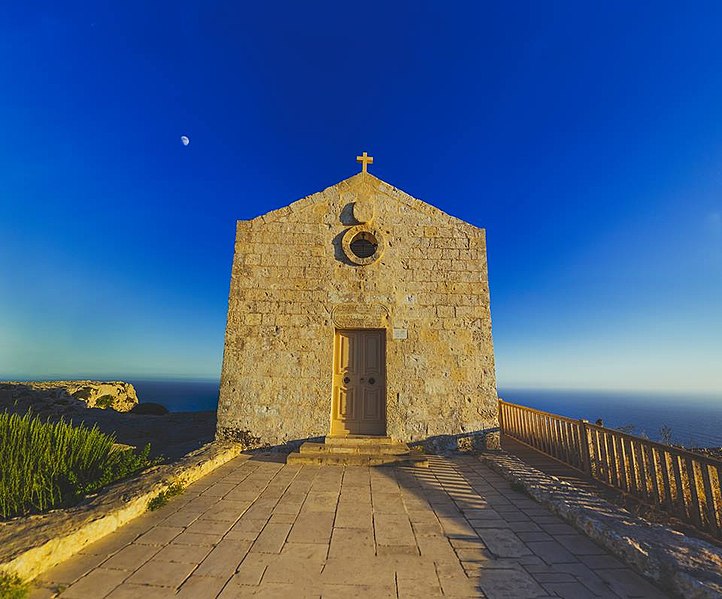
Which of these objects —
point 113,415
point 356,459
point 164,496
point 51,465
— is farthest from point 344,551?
point 113,415

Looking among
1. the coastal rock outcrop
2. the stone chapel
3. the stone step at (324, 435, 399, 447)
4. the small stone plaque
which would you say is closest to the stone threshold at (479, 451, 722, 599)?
the stone step at (324, 435, 399, 447)

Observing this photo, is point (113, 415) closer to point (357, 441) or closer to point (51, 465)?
point (51, 465)

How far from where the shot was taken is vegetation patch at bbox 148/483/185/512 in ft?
12.5

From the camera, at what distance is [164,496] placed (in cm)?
402

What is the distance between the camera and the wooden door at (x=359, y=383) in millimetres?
6789

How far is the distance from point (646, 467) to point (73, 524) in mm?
6309

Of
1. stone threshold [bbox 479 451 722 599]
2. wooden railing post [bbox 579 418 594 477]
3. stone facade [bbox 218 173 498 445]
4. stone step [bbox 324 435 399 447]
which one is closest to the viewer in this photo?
stone threshold [bbox 479 451 722 599]

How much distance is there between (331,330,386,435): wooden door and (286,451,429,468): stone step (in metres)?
0.78

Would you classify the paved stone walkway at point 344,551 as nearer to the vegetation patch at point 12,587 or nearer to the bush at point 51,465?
the vegetation patch at point 12,587

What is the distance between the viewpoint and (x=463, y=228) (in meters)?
7.55

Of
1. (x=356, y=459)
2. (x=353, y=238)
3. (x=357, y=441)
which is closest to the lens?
(x=356, y=459)

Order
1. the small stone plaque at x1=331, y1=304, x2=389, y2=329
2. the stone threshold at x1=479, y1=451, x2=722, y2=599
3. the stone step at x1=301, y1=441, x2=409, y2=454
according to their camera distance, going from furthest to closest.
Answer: the small stone plaque at x1=331, y1=304, x2=389, y2=329 → the stone step at x1=301, y1=441, x2=409, y2=454 → the stone threshold at x1=479, y1=451, x2=722, y2=599

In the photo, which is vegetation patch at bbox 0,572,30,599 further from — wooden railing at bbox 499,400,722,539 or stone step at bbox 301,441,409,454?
wooden railing at bbox 499,400,722,539

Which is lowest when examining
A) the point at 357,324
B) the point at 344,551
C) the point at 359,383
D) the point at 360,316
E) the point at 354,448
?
the point at 344,551
